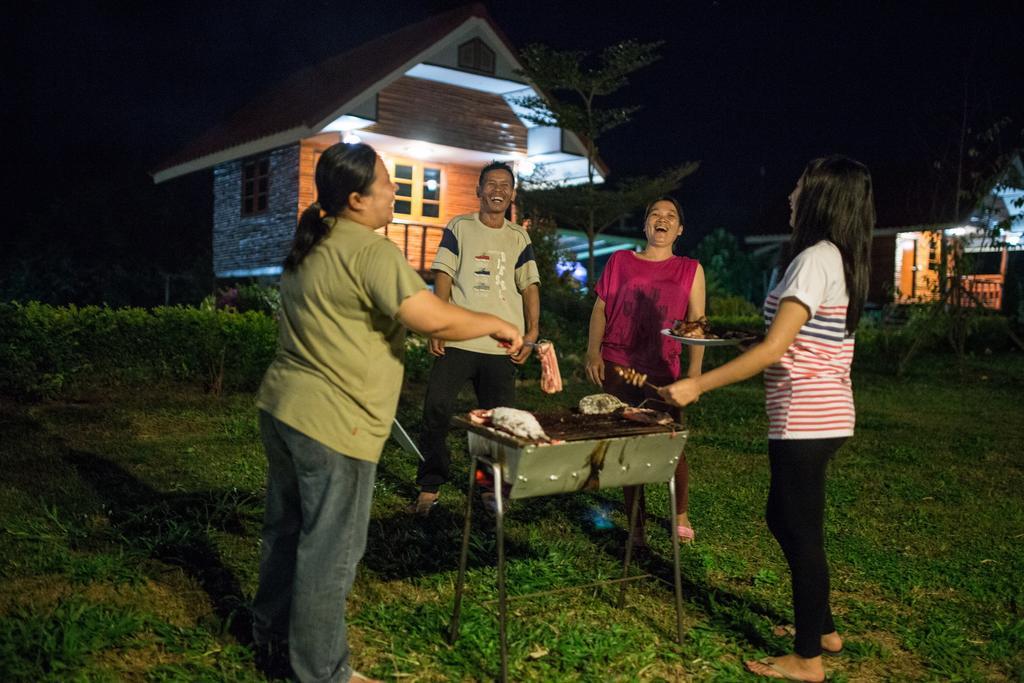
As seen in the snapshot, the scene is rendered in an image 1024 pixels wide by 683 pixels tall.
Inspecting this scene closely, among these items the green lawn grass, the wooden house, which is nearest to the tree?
the wooden house

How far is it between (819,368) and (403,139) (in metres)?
17.3

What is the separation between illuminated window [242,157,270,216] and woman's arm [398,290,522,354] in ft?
64.4

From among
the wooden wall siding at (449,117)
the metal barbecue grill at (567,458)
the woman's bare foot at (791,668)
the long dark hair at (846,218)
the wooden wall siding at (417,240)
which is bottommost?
the woman's bare foot at (791,668)

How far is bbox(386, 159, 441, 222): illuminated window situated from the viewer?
21.2m

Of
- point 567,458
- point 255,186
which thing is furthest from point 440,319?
point 255,186

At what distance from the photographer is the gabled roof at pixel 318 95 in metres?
18.5

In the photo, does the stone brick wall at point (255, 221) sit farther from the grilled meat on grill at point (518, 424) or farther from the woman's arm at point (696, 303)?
the grilled meat on grill at point (518, 424)

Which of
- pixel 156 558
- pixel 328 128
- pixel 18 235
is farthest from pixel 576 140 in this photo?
pixel 18 235

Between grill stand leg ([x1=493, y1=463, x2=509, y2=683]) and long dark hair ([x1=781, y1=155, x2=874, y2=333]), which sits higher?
long dark hair ([x1=781, y1=155, x2=874, y2=333])

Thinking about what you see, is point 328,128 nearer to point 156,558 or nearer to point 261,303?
point 261,303

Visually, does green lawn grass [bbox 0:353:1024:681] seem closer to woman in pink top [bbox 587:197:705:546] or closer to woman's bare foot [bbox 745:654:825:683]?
woman's bare foot [bbox 745:654:825:683]

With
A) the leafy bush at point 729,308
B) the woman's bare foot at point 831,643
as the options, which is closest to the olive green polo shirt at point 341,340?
the woman's bare foot at point 831,643

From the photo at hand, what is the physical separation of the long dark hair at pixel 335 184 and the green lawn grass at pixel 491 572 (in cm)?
175

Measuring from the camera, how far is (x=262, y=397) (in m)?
3.08
